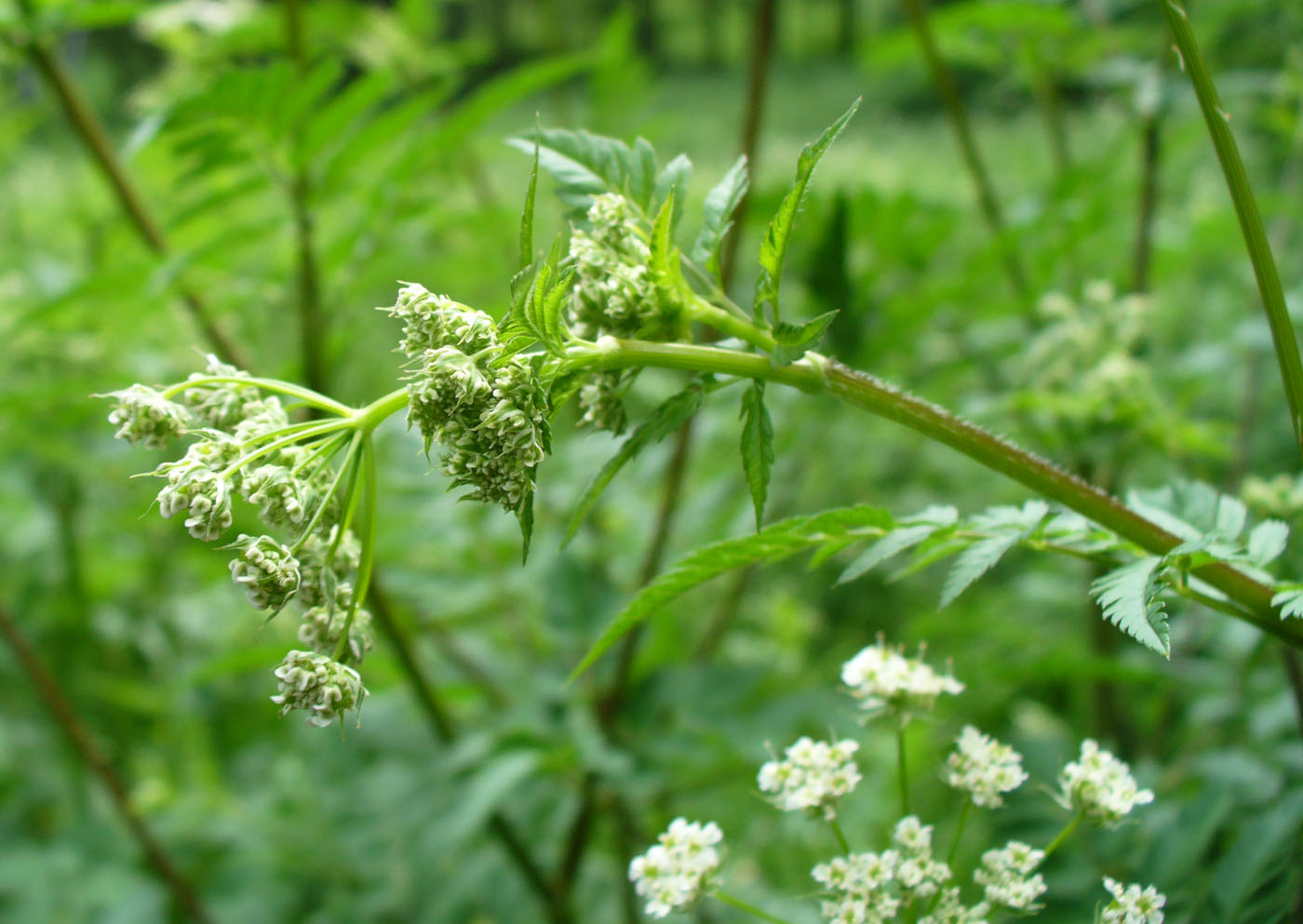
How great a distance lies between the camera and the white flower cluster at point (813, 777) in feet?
2.96

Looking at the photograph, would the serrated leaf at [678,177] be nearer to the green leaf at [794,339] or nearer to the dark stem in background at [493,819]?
the green leaf at [794,339]

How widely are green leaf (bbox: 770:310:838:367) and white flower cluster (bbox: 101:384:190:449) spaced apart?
1.57 feet

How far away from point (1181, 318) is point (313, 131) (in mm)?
4213

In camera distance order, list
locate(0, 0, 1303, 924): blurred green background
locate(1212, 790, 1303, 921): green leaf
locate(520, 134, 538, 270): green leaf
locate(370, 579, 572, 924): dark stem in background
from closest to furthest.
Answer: locate(520, 134, 538, 270): green leaf, locate(1212, 790, 1303, 921): green leaf, locate(0, 0, 1303, 924): blurred green background, locate(370, 579, 572, 924): dark stem in background

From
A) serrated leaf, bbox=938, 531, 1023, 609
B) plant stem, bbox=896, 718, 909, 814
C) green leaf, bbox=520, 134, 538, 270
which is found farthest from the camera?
plant stem, bbox=896, 718, 909, 814

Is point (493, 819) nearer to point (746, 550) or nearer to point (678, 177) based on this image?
point (746, 550)

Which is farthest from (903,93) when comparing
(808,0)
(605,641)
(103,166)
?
(605,641)

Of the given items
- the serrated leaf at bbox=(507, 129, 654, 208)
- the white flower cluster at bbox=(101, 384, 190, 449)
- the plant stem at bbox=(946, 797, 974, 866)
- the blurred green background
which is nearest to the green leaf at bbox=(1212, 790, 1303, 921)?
the blurred green background

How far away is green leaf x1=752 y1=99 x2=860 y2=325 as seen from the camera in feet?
2.40

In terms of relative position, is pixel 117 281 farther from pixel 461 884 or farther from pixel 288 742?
pixel 288 742

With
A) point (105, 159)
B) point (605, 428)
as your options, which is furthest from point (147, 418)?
point (105, 159)

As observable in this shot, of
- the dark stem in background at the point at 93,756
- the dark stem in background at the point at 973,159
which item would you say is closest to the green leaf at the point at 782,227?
the dark stem in background at the point at 973,159

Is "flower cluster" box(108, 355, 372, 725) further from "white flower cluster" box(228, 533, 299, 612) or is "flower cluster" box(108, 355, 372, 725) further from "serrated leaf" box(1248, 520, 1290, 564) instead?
"serrated leaf" box(1248, 520, 1290, 564)

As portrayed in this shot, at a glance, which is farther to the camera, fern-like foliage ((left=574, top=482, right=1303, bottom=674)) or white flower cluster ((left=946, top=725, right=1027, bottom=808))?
white flower cluster ((left=946, top=725, right=1027, bottom=808))
